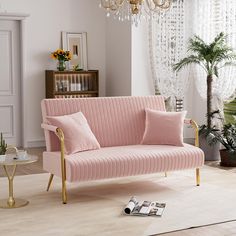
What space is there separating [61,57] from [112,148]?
2834 millimetres

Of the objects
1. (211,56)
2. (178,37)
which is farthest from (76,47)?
(211,56)

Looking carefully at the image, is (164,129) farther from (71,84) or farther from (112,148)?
(71,84)

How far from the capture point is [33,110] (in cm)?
801

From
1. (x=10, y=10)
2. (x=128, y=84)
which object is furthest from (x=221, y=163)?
(x=10, y=10)

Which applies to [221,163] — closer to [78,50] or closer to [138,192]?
[138,192]

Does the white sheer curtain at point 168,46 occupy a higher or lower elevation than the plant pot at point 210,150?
higher

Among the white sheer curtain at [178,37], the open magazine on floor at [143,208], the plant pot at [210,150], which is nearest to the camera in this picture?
the open magazine on floor at [143,208]

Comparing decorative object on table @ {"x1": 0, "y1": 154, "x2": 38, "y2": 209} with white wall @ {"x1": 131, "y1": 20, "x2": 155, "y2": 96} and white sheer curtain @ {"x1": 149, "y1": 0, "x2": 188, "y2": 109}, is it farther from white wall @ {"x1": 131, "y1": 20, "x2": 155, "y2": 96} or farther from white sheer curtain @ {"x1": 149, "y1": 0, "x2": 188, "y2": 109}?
white sheer curtain @ {"x1": 149, "y1": 0, "x2": 188, "y2": 109}

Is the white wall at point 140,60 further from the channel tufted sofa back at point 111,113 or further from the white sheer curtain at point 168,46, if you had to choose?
the channel tufted sofa back at point 111,113

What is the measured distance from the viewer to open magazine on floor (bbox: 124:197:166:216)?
4.42 meters

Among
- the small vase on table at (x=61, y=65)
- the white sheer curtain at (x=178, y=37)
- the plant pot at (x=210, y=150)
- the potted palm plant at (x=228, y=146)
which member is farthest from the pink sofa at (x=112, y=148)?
the small vase on table at (x=61, y=65)

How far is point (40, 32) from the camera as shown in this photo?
26.1 feet

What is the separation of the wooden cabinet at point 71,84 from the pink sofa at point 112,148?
7.68ft

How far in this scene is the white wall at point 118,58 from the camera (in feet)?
25.7
